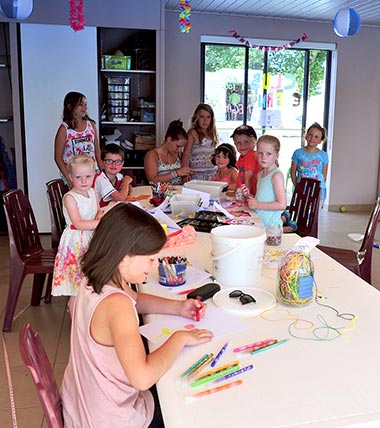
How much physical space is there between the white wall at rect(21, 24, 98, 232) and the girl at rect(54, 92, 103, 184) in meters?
0.86

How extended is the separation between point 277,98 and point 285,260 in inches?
206

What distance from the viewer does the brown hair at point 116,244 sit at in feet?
3.68

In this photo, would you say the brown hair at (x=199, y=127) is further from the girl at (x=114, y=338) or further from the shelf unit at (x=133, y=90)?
the girl at (x=114, y=338)

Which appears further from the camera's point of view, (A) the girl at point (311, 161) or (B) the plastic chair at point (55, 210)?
(A) the girl at point (311, 161)

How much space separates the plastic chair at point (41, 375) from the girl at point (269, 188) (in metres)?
1.74

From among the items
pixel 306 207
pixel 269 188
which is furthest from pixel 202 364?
pixel 306 207

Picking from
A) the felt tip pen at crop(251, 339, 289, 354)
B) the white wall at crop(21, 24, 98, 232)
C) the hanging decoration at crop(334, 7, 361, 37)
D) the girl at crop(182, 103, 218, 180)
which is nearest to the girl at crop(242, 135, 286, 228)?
the girl at crop(182, 103, 218, 180)

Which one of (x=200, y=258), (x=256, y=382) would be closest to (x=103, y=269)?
(x=256, y=382)

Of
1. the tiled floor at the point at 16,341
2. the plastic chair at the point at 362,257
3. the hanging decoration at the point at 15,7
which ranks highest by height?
the hanging decoration at the point at 15,7

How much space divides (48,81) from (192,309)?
3.99 metres

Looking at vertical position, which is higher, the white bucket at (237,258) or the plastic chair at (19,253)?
the white bucket at (237,258)

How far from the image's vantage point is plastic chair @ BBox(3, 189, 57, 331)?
8.69 ft

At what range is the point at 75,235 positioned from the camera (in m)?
2.46

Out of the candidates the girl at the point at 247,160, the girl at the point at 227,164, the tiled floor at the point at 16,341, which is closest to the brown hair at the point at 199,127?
the girl at the point at 247,160
